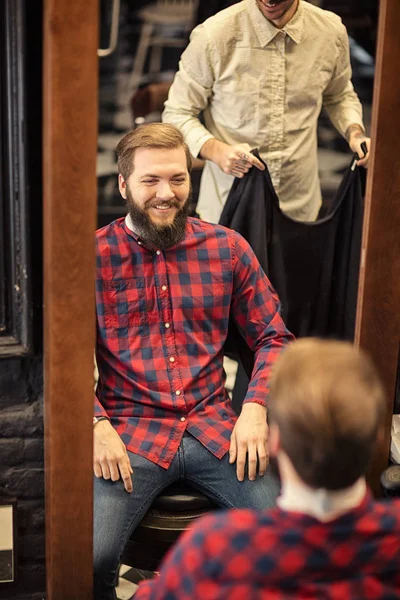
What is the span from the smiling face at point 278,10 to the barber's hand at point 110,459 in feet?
4.41

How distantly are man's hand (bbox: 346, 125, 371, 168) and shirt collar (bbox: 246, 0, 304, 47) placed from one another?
33 cm

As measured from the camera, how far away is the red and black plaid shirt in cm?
249

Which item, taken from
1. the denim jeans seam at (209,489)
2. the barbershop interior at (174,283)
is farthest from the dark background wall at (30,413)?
the denim jeans seam at (209,489)

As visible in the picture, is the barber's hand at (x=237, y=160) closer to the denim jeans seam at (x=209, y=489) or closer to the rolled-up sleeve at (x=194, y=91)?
the rolled-up sleeve at (x=194, y=91)

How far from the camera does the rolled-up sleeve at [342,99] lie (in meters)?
2.98

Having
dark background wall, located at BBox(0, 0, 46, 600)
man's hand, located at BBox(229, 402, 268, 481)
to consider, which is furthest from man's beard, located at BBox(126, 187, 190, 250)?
man's hand, located at BBox(229, 402, 268, 481)

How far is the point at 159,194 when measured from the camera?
8.33 ft

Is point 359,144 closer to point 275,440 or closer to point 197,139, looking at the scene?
point 197,139

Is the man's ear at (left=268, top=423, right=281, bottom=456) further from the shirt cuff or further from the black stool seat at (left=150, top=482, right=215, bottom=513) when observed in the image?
the shirt cuff

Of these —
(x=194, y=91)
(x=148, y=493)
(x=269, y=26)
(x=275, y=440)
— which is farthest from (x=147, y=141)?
(x=275, y=440)

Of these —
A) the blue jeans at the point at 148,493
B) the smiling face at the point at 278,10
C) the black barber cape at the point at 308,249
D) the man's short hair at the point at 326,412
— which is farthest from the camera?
the black barber cape at the point at 308,249

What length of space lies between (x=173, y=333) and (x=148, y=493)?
16.8 inches

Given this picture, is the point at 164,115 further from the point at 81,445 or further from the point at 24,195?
the point at 81,445

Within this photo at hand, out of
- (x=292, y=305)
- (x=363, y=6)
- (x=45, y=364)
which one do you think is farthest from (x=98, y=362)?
(x=363, y=6)
